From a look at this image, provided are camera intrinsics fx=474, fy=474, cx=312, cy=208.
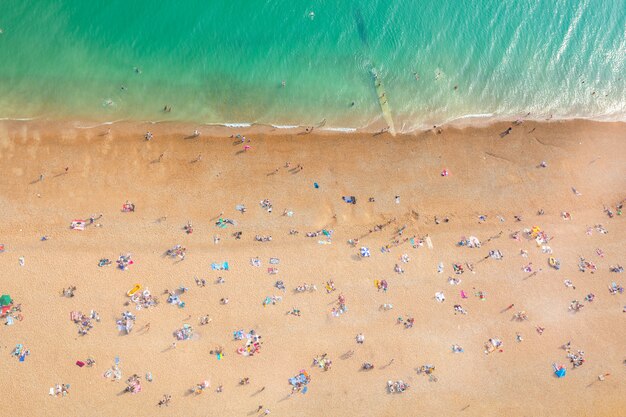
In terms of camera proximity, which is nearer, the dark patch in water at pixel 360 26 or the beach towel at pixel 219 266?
the beach towel at pixel 219 266

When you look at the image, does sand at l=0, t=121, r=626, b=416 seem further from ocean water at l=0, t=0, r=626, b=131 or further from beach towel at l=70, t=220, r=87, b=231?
ocean water at l=0, t=0, r=626, b=131

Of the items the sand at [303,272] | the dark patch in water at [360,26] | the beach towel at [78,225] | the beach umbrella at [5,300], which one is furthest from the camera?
the dark patch in water at [360,26]

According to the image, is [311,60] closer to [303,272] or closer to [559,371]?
[303,272]

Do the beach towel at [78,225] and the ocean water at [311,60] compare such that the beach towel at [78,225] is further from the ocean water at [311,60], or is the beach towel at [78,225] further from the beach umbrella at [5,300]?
the ocean water at [311,60]

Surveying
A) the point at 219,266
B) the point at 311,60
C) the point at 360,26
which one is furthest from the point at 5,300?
the point at 360,26

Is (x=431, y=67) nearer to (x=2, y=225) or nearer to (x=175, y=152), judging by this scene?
(x=175, y=152)

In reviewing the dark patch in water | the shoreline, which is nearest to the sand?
the shoreline

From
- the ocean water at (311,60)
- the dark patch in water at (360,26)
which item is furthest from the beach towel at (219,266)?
the dark patch in water at (360,26)
